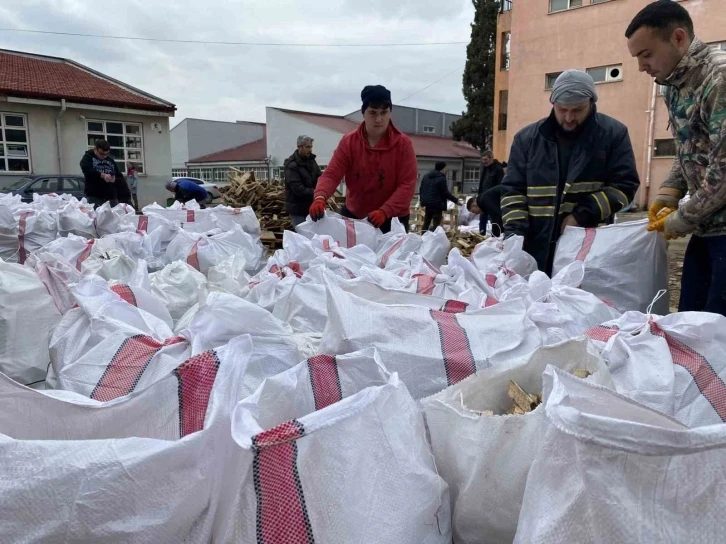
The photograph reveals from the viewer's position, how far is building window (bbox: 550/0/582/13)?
59.9 ft

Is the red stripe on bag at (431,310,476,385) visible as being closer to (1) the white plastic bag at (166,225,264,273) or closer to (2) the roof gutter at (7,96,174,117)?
(1) the white plastic bag at (166,225,264,273)

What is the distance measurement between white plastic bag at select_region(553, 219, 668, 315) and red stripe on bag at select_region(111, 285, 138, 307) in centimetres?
180

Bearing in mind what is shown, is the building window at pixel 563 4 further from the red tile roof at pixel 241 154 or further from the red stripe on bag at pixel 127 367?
the red stripe on bag at pixel 127 367

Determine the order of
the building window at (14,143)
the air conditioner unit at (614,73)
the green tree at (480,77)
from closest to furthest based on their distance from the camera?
the building window at (14,143)
the air conditioner unit at (614,73)
the green tree at (480,77)

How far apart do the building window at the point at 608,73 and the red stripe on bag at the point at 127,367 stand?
1888 centimetres

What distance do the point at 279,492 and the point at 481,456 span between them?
37 centimetres

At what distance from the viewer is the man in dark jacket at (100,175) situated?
671cm

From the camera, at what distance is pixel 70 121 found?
52.2 feet

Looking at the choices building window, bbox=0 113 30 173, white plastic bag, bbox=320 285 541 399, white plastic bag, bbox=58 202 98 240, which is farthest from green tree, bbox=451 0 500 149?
white plastic bag, bbox=320 285 541 399

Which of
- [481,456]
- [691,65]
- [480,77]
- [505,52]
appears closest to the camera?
[481,456]

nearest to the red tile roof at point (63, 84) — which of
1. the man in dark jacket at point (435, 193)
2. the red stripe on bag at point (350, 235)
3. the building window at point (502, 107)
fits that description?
the man in dark jacket at point (435, 193)

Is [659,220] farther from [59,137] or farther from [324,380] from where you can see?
[59,137]

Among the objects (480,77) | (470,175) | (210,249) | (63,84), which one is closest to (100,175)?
(210,249)

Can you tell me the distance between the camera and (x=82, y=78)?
698 inches
